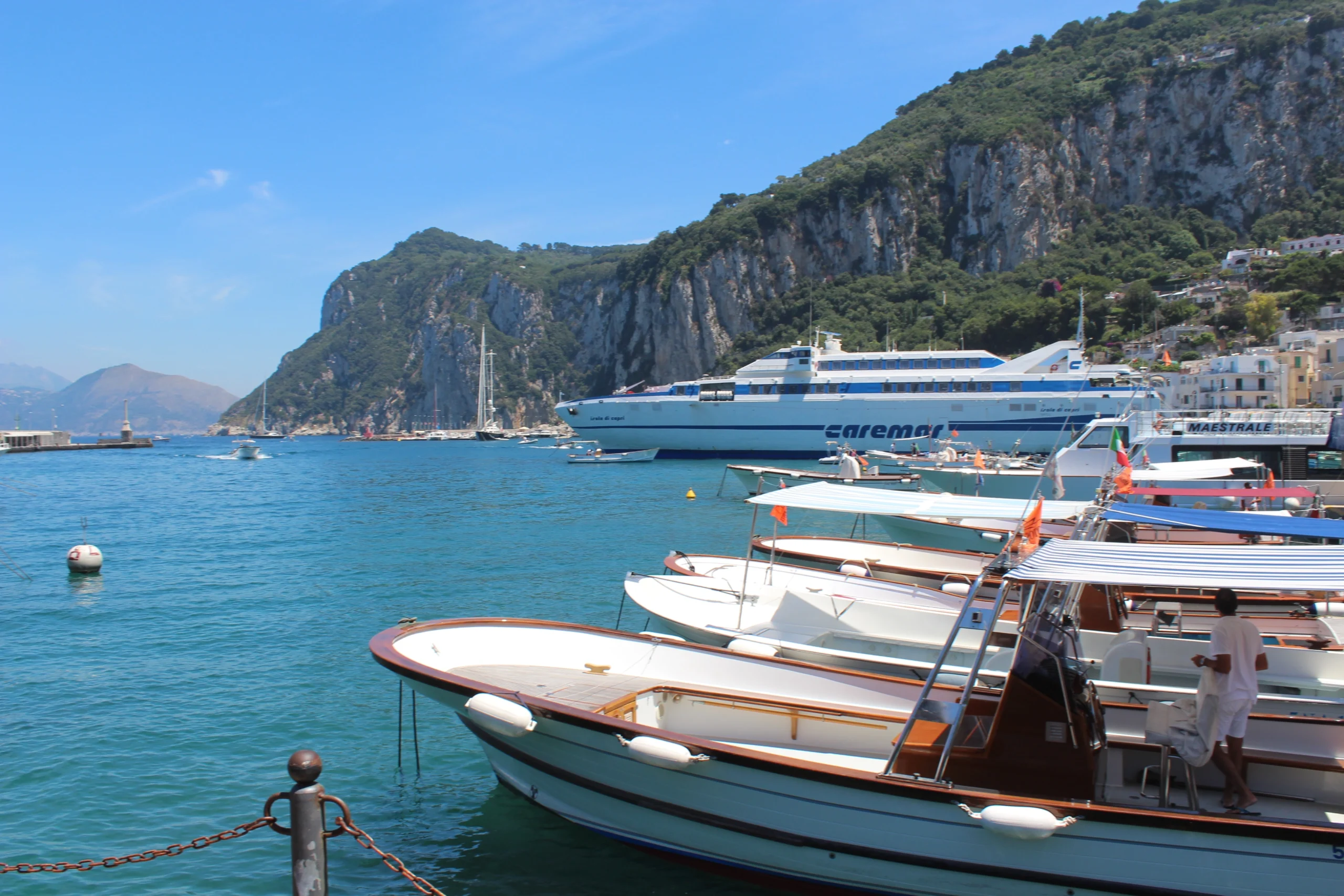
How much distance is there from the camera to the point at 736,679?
777cm

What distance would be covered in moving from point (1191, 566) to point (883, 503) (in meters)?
3.94

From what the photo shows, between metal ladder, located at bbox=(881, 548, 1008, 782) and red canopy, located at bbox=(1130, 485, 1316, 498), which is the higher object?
red canopy, located at bbox=(1130, 485, 1316, 498)

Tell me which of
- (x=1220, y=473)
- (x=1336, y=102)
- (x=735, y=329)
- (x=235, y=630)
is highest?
(x=1336, y=102)

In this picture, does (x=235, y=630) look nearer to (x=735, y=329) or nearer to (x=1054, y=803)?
(x=1054, y=803)

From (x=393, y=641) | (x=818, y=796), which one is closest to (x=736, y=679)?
(x=818, y=796)

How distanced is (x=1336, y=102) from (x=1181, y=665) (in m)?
118

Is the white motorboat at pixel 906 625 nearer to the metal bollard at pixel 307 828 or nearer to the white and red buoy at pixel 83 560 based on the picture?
the metal bollard at pixel 307 828

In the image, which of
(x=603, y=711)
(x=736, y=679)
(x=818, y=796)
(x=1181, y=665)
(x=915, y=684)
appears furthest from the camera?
(x=1181, y=665)

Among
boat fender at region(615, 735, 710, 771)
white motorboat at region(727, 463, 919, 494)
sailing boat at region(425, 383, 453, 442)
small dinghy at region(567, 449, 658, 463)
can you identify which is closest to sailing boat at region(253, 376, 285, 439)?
sailing boat at region(425, 383, 453, 442)

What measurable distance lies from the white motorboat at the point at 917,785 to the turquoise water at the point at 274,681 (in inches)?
29.2

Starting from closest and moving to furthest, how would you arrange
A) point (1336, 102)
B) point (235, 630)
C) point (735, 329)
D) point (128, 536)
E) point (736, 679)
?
1. point (736, 679)
2. point (235, 630)
3. point (128, 536)
4. point (1336, 102)
5. point (735, 329)

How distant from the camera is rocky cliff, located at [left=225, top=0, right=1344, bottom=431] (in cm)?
9725

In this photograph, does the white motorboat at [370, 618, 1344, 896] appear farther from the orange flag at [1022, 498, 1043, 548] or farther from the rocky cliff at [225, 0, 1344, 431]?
the rocky cliff at [225, 0, 1344, 431]

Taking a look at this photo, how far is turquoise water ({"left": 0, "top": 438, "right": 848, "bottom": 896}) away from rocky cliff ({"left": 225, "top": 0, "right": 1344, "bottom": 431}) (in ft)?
288
